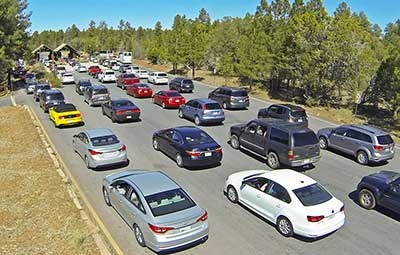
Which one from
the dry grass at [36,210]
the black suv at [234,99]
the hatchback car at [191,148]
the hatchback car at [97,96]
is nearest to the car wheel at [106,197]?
the dry grass at [36,210]

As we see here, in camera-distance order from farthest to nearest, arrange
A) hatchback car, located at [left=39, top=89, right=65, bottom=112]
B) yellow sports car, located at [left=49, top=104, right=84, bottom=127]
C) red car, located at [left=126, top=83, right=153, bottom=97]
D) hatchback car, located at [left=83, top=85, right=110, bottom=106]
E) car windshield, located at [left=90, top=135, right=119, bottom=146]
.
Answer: red car, located at [left=126, top=83, right=153, bottom=97], hatchback car, located at [left=83, top=85, right=110, bottom=106], hatchback car, located at [left=39, top=89, right=65, bottom=112], yellow sports car, located at [left=49, top=104, right=84, bottom=127], car windshield, located at [left=90, top=135, right=119, bottom=146]

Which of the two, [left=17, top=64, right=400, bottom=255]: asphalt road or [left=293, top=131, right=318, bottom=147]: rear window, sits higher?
[left=293, top=131, right=318, bottom=147]: rear window

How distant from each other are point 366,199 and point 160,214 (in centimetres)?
730

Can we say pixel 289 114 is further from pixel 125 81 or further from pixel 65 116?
pixel 125 81

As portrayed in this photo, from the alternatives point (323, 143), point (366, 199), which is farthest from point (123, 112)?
point (366, 199)

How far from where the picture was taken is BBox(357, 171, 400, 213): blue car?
11758 mm

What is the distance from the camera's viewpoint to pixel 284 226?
34.4 ft

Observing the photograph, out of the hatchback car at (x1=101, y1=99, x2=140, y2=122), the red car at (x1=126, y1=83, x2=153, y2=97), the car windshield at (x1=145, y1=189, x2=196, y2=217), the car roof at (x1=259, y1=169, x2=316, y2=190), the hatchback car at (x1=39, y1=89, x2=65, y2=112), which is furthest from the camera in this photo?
the red car at (x1=126, y1=83, x2=153, y2=97)

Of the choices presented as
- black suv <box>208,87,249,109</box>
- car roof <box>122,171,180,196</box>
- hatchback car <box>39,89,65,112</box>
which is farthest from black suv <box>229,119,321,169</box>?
hatchback car <box>39,89,65,112</box>

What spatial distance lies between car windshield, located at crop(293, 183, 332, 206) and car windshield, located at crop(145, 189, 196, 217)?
3.01m

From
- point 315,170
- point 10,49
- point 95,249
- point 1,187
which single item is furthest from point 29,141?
point 10,49

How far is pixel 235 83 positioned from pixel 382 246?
130ft

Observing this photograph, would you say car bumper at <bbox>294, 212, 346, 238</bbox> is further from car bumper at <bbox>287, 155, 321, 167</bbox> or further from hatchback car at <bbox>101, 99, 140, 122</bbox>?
→ hatchback car at <bbox>101, 99, 140, 122</bbox>

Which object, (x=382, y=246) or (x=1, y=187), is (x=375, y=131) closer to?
(x=382, y=246)
